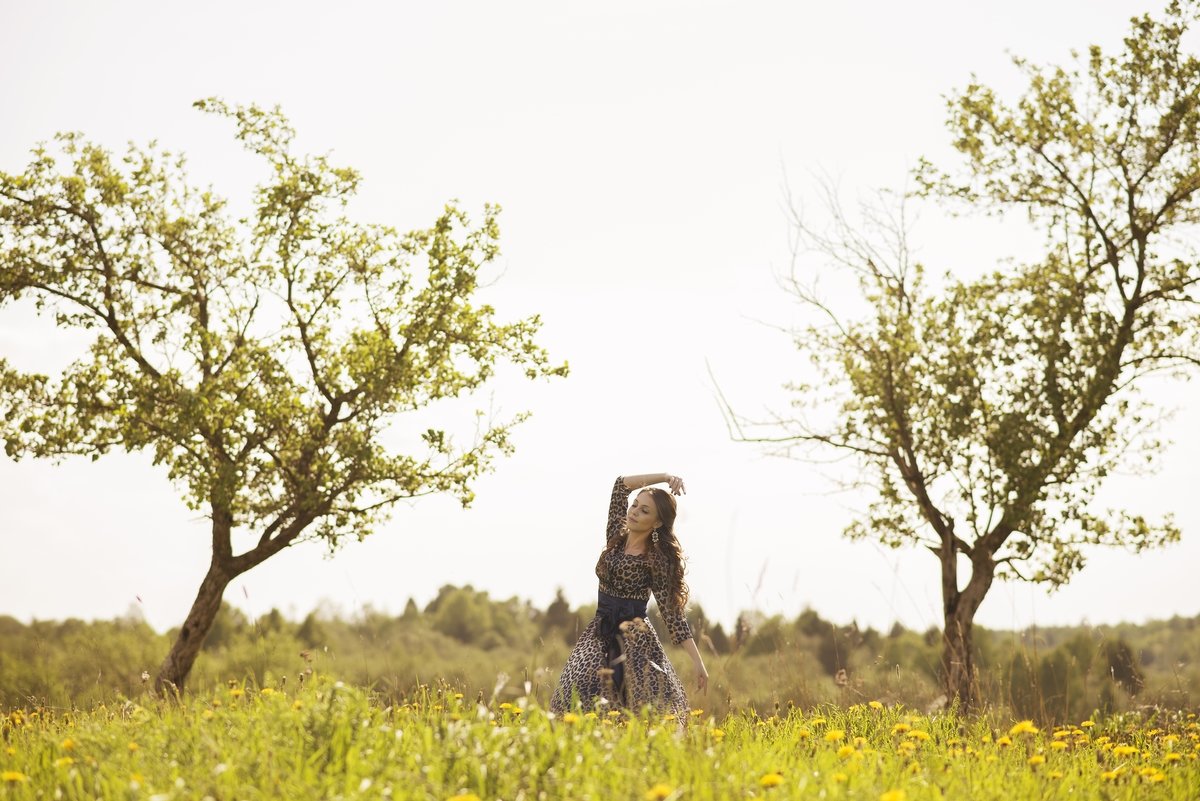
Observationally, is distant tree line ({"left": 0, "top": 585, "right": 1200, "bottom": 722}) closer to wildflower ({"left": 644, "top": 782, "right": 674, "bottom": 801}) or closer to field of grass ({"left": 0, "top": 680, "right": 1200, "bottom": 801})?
field of grass ({"left": 0, "top": 680, "right": 1200, "bottom": 801})

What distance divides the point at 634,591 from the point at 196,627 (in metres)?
10.5

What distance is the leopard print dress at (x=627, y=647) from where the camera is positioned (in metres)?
7.84

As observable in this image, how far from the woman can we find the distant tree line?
26 cm

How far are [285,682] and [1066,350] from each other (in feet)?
39.1

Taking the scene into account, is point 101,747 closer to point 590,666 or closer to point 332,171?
point 590,666

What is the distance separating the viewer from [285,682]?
255 inches

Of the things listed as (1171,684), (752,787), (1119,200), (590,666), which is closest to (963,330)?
(1119,200)

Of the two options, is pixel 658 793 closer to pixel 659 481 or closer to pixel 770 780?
pixel 770 780

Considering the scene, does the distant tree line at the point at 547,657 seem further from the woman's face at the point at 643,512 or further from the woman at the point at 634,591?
the woman's face at the point at 643,512

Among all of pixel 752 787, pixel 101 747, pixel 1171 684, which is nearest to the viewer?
pixel 752 787

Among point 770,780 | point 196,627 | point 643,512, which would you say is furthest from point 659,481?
point 196,627

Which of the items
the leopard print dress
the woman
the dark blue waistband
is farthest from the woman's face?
the dark blue waistband

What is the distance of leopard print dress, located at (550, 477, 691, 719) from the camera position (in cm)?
784

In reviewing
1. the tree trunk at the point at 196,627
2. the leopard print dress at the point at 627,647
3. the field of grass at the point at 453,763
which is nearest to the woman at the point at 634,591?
the leopard print dress at the point at 627,647
